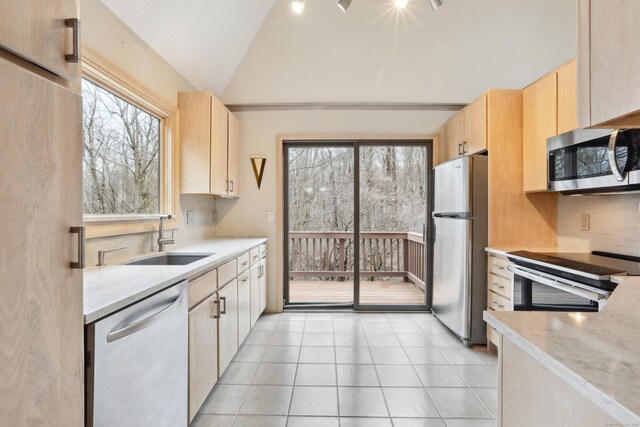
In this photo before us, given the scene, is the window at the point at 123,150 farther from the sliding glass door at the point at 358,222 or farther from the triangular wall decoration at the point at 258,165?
the sliding glass door at the point at 358,222

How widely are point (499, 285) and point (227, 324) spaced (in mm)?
2216

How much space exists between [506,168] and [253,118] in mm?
2764

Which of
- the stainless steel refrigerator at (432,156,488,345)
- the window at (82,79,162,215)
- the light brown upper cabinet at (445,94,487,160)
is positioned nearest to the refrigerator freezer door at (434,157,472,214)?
the stainless steel refrigerator at (432,156,488,345)

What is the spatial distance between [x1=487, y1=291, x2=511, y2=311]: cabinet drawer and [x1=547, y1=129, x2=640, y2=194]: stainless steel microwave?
3.10ft

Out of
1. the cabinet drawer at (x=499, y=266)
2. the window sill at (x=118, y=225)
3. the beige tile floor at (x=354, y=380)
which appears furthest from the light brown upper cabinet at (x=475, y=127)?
the window sill at (x=118, y=225)

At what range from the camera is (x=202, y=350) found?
1.93 metres

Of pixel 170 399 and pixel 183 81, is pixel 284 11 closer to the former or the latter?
pixel 183 81

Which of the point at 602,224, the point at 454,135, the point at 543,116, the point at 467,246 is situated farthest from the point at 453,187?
the point at 602,224

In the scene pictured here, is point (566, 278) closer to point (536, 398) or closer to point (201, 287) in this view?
point (536, 398)

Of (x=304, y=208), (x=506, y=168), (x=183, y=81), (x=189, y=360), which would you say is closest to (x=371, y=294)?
(x=304, y=208)

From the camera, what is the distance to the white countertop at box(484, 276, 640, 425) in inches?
21.5

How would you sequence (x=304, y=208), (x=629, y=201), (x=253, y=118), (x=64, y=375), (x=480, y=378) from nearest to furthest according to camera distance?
(x=64, y=375) → (x=629, y=201) → (x=480, y=378) → (x=253, y=118) → (x=304, y=208)

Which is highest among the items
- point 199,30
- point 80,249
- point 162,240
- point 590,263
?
point 199,30

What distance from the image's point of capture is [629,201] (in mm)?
2252
